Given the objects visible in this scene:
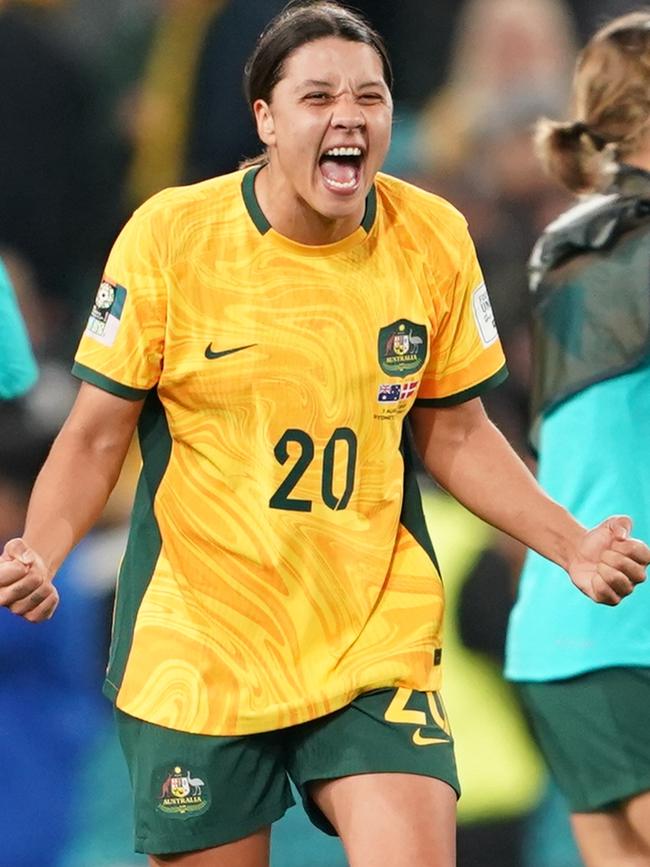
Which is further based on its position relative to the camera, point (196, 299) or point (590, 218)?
point (590, 218)

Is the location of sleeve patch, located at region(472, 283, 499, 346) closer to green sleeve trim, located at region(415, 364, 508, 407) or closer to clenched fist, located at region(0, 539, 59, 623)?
green sleeve trim, located at region(415, 364, 508, 407)

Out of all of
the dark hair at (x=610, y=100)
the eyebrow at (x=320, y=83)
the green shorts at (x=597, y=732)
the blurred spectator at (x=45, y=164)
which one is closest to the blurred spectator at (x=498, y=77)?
the blurred spectator at (x=45, y=164)

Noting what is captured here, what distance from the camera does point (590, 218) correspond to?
3582 millimetres

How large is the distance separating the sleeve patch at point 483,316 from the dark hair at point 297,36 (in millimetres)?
394

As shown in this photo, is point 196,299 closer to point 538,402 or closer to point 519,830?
point 538,402

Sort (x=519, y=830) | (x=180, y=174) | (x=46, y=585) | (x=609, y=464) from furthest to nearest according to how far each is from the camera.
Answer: (x=180, y=174), (x=519, y=830), (x=609, y=464), (x=46, y=585)

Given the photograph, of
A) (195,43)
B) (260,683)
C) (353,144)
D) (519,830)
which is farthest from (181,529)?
(195,43)

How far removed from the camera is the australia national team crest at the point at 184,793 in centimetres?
298

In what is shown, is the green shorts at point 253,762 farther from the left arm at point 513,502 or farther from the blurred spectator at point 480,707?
the blurred spectator at point 480,707

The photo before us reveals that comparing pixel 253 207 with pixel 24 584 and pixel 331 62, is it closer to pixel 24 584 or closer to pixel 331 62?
pixel 331 62

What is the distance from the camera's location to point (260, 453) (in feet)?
9.75

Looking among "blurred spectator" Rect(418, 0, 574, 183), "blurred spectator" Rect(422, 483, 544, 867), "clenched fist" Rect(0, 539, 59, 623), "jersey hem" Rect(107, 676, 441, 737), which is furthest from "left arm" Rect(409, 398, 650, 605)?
"blurred spectator" Rect(418, 0, 574, 183)

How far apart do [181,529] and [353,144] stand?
2.24 ft

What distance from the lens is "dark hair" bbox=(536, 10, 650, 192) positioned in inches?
143
